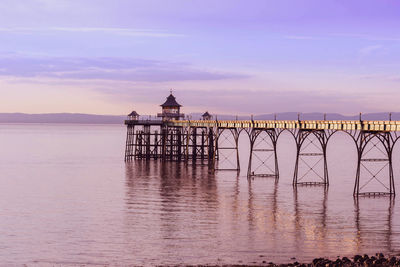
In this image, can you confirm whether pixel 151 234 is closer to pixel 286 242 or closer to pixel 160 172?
pixel 286 242

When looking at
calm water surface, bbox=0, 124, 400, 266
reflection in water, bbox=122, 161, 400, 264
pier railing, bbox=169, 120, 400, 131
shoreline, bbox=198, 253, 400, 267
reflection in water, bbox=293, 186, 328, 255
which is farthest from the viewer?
pier railing, bbox=169, 120, 400, 131

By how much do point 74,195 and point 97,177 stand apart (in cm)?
1405

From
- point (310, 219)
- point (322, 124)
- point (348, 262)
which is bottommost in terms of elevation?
point (310, 219)

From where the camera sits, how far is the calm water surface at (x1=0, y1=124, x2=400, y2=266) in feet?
82.1

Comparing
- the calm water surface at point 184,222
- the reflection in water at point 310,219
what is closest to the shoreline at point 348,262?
the calm water surface at point 184,222

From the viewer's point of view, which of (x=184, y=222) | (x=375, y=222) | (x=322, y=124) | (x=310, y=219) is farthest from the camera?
(x=322, y=124)

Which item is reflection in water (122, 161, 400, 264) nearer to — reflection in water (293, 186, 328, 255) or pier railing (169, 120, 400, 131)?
reflection in water (293, 186, 328, 255)

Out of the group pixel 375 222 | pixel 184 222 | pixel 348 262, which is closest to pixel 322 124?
pixel 375 222

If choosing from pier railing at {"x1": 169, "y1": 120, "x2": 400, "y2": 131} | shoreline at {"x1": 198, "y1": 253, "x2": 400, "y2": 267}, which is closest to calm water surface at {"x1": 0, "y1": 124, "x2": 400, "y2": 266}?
shoreline at {"x1": 198, "y1": 253, "x2": 400, "y2": 267}

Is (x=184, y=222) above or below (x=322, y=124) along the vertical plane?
below

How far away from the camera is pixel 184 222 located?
3181 centimetres

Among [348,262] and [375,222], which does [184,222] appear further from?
[348,262]

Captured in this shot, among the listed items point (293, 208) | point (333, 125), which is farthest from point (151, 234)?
point (333, 125)

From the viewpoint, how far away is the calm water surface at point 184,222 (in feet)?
82.1
